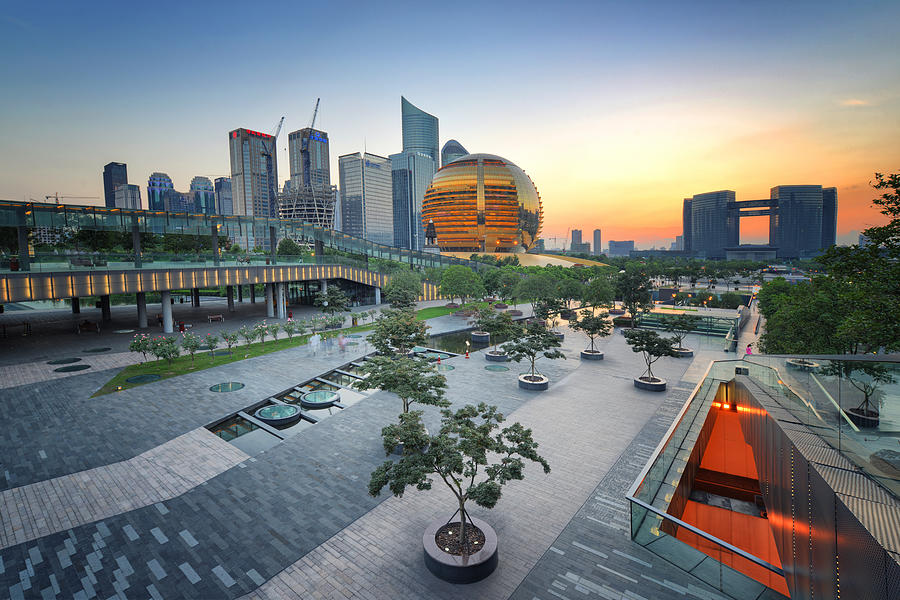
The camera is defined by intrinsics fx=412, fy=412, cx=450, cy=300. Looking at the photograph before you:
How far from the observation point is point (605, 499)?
12.6 meters

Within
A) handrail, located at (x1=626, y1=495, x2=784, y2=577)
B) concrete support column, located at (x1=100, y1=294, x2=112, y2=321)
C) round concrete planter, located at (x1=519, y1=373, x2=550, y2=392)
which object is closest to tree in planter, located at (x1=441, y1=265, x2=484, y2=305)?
round concrete planter, located at (x1=519, y1=373, x2=550, y2=392)

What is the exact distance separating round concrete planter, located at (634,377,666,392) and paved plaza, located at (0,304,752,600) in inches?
51.1

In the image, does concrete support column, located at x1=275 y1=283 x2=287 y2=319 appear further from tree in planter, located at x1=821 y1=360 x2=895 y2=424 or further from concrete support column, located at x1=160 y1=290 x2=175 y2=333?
tree in planter, located at x1=821 y1=360 x2=895 y2=424

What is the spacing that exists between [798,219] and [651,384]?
22486 cm

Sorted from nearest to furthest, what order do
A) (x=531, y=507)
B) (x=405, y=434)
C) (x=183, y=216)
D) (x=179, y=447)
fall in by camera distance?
(x=405, y=434) → (x=531, y=507) → (x=179, y=447) → (x=183, y=216)

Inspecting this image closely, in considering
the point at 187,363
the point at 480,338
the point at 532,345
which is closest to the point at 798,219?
the point at 480,338

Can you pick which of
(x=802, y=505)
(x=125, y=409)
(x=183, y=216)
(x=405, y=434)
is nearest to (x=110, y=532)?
(x=405, y=434)

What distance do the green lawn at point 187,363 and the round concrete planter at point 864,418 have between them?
28652mm

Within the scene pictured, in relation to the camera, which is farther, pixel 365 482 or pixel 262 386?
pixel 262 386

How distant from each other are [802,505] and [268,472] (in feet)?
48.2

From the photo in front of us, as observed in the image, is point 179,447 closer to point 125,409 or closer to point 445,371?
point 125,409

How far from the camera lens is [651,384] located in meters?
A: 22.5

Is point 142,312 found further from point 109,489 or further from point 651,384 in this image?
point 651,384

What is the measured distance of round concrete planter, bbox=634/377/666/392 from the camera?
22328 mm
